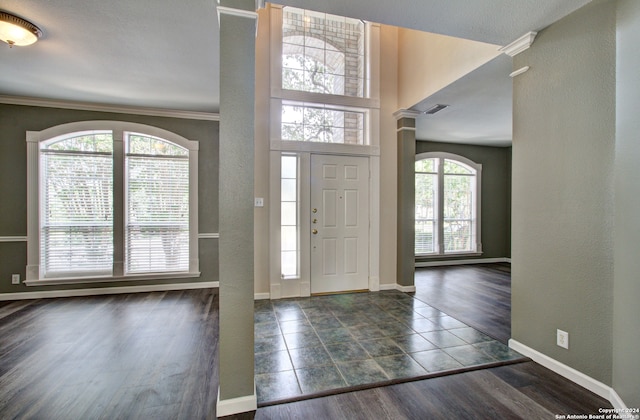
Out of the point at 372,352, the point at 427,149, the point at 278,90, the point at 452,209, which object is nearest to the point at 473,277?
the point at 452,209

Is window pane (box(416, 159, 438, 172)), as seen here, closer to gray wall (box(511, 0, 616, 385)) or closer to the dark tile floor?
the dark tile floor

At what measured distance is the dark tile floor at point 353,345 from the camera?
2.10 m

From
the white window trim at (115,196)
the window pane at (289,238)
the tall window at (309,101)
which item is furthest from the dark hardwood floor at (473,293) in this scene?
the white window trim at (115,196)

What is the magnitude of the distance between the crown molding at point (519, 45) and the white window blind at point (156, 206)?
4171mm

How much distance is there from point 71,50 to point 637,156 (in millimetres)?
4491

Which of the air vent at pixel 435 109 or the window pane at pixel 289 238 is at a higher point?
the air vent at pixel 435 109

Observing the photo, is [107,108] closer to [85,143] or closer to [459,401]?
[85,143]

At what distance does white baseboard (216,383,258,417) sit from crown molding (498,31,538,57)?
11.1 feet

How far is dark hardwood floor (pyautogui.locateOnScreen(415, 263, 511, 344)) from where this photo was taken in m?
3.15

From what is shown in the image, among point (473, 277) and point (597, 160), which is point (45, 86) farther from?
point (473, 277)

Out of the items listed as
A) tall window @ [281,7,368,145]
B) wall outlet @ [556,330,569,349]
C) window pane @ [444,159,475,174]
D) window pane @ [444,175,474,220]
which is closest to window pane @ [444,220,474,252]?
window pane @ [444,175,474,220]

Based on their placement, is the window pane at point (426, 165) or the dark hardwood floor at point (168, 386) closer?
the dark hardwood floor at point (168, 386)

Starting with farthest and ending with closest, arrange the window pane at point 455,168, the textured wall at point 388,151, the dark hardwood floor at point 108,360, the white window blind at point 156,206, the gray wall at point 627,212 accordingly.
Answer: the window pane at point 455,168 < the textured wall at point 388,151 < the white window blind at point 156,206 < the dark hardwood floor at point 108,360 < the gray wall at point 627,212

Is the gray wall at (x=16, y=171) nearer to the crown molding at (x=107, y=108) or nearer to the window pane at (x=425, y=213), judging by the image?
the crown molding at (x=107, y=108)
